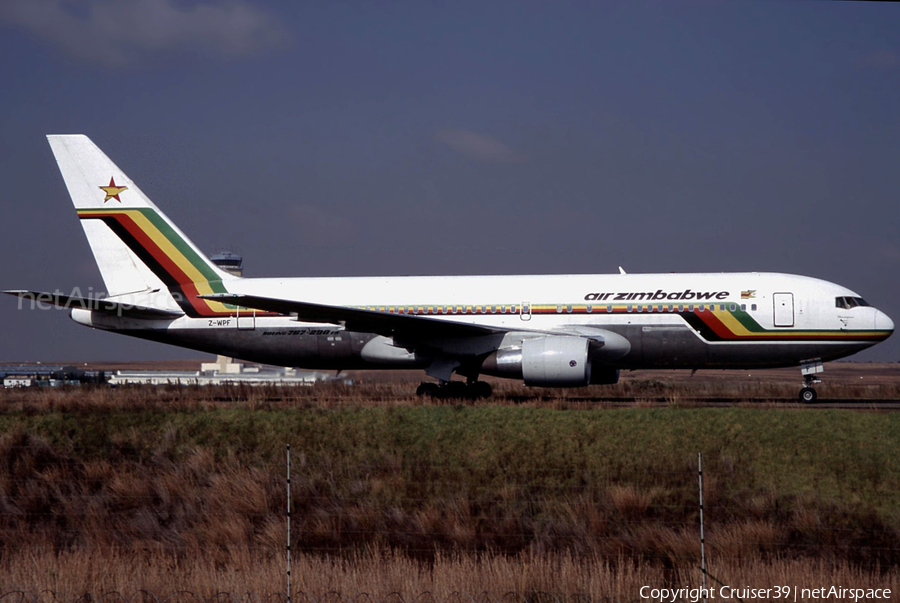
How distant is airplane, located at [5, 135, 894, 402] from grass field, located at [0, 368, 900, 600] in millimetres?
3418

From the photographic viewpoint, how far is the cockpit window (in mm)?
21688

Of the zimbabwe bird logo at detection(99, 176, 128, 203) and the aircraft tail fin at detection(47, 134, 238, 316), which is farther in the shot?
the zimbabwe bird logo at detection(99, 176, 128, 203)

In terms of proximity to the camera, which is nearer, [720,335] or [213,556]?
[213,556]

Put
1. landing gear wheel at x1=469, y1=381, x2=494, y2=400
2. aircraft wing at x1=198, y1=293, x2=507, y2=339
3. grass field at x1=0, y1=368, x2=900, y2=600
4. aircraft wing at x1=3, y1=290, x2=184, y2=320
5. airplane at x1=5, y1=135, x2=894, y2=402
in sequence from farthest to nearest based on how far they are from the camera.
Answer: aircraft wing at x1=3, y1=290, x2=184, y2=320, landing gear wheel at x1=469, y1=381, x2=494, y2=400, airplane at x1=5, y1=135, x2=894, y2=402, aircraft wing at x1=198, y1=293, x2=507, y2=339, grass field at x1=0, y1=368, x2=900, y2=600

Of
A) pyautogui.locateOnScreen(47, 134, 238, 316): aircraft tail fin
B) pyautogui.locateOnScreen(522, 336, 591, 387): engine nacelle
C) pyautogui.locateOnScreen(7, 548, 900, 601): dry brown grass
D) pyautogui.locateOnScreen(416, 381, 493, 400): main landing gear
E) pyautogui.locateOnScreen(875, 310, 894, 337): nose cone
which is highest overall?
pyautogui.locateOnScreen(47, 134, 238, 316): aircraft tail fin

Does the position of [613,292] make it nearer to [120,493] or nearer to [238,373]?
[120,493]

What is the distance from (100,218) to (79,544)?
15525mm

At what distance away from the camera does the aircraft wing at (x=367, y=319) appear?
68.7 ft

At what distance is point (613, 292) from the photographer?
886 inches

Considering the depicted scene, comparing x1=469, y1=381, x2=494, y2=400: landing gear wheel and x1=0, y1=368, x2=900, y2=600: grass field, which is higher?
x1=469, y1=381, x2=494, y2=400: landing gear wheel

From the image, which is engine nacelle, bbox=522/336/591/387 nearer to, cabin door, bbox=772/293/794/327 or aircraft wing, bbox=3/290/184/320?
cabin door, bbox=772/293/794/327

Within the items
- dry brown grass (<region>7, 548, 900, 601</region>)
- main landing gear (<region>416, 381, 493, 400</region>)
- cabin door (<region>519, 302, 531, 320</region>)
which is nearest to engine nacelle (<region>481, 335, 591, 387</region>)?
cabin door (<region>519, 302, 531, 320</region>)

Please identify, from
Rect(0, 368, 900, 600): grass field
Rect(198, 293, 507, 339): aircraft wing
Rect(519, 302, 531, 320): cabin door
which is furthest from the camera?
Rect(519, 302, 531, 320): cabin door

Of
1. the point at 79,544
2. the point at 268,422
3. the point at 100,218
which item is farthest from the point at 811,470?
the point at 100,218
